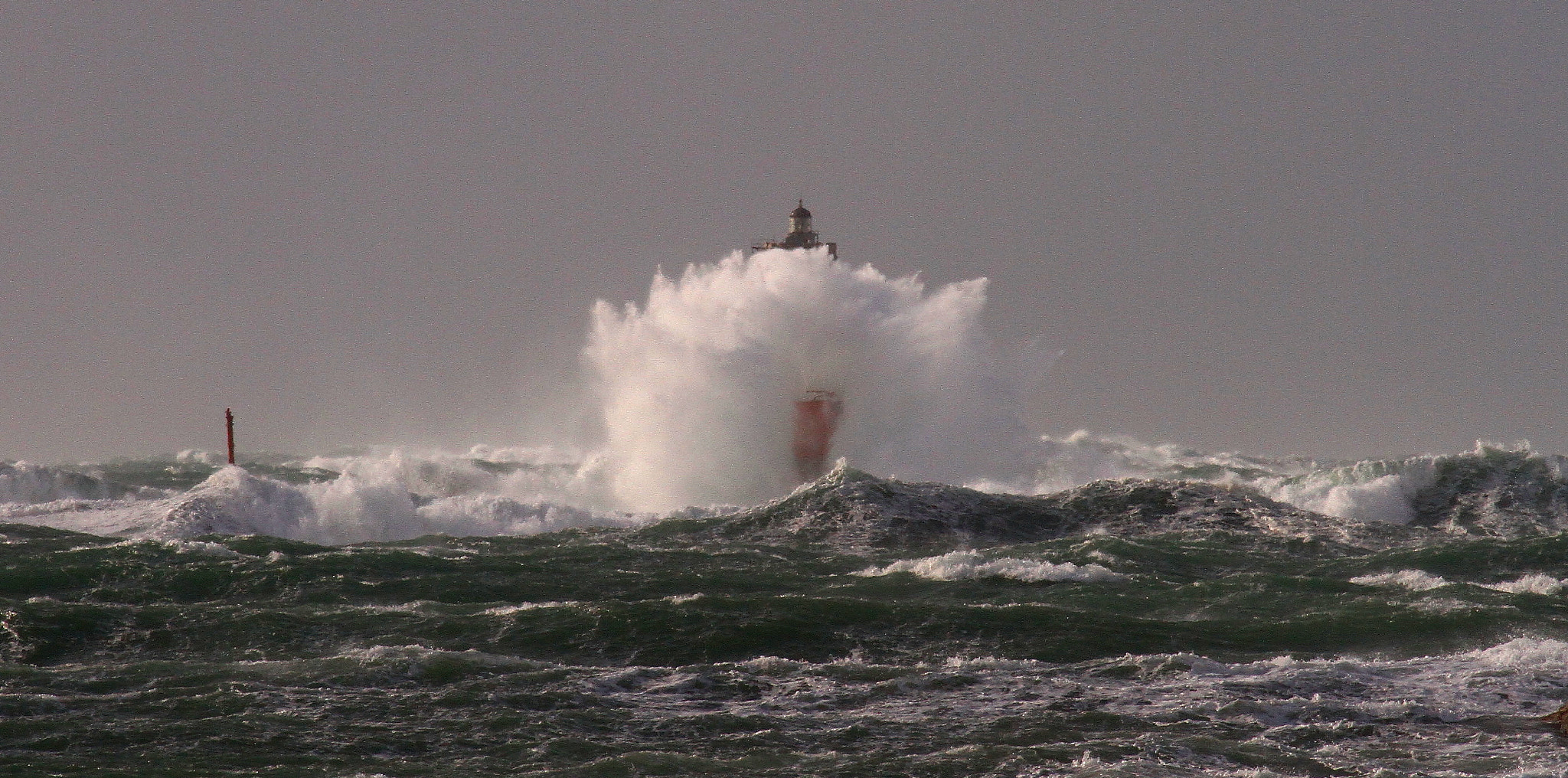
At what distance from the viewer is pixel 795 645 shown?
14.6 metres

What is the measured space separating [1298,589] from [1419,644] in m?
3.49

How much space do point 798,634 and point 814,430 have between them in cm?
2818

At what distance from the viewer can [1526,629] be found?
50.3 ft

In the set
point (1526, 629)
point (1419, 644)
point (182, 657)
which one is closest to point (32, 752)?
point (182, 657)

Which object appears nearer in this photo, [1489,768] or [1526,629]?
[1489,768]

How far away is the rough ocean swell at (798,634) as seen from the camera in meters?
10.9

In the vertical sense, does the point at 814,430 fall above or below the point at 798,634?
above

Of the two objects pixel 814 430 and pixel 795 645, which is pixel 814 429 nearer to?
pixel 814 430

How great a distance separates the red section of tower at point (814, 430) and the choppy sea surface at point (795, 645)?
15.2m

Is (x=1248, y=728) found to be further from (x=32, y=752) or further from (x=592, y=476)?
(x=592, y=476)

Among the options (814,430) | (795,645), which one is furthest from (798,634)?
(814,430)

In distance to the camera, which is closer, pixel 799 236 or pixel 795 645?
pixel 795 645

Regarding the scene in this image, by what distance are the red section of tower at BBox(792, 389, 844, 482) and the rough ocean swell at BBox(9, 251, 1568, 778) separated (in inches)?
496

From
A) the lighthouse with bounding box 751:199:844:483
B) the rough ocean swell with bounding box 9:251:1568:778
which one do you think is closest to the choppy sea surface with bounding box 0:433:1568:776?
the rough ocean swell with bounding box 9:251:1568:778
